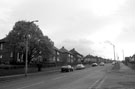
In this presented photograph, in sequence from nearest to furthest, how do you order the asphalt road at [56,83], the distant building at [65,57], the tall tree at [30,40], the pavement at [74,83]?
the pavement at [74,83] → the asphalt road at [56,83] → the tall tree at [30,40] → the distant building at [65,57]

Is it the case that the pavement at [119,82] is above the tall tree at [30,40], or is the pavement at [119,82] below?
below

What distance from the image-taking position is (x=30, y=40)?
1736 inches

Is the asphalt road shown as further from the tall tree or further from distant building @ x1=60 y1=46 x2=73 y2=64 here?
distant building @ x1=60 y1=46 x2=73 y2=64

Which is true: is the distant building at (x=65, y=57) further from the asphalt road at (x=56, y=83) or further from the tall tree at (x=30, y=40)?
the asphalt road at (x=56, y=83)

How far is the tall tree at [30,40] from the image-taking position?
4409 centimetres

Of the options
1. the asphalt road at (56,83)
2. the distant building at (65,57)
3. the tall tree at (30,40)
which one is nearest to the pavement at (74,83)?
the asphalt road at (56,83)

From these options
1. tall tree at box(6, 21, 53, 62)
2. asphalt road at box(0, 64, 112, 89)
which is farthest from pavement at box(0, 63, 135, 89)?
tall tree at box(6, 21, 53, 62)

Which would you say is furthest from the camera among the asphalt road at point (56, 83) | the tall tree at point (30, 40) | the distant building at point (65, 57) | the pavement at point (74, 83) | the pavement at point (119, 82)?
the distant building at point (65, 57)

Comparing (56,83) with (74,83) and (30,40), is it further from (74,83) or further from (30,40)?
(30,40)

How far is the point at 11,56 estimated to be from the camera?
60.9 metres

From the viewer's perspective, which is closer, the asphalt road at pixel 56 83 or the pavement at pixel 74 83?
the pavement at pixel 74 83

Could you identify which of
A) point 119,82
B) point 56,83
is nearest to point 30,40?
point 56,83

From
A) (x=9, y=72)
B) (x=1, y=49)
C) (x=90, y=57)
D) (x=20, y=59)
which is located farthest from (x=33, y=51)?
(x=90, y=57)

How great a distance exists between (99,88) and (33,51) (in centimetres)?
3389
